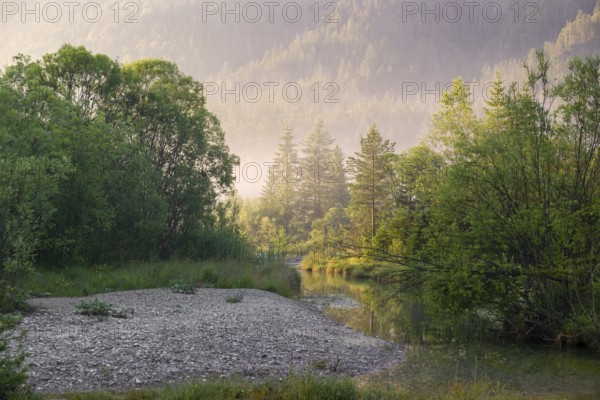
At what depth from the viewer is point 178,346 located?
13.1m

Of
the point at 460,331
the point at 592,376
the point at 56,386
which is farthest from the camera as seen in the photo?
the point at 460,331

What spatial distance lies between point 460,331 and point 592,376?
19.7 feet

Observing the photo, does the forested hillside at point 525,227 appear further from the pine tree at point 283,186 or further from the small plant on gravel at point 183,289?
the pine tree at point 283,186

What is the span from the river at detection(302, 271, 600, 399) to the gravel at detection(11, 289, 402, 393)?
945mm

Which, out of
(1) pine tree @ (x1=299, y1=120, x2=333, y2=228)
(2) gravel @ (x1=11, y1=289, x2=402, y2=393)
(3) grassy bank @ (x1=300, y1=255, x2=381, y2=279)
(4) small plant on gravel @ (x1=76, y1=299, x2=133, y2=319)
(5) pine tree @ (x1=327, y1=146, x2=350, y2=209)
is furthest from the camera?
(1) pine tree @ (x1=299, y1=120, x2=333, y2=228)

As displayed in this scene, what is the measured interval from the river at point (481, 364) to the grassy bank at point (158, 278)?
28.5 ft

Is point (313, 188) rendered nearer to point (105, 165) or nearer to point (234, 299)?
point (105, 165)

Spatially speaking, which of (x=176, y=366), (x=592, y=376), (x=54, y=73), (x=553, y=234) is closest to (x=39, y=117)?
(x=54, y=73)

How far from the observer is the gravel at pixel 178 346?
428 inches

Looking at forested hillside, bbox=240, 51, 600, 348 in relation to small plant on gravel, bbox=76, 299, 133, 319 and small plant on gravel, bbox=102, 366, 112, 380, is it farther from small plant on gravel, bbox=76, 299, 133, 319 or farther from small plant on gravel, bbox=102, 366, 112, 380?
small plant on gravel, bbox=76, 299, 133, 319

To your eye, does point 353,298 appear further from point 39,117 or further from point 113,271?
point 39,117

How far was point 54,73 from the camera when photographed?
1293 inches

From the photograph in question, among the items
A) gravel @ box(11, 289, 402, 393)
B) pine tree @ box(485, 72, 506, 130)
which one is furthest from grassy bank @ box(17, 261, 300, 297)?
pine tree @ box(485, 72, 506, 130)

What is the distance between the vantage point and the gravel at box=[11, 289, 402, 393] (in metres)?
10.9
